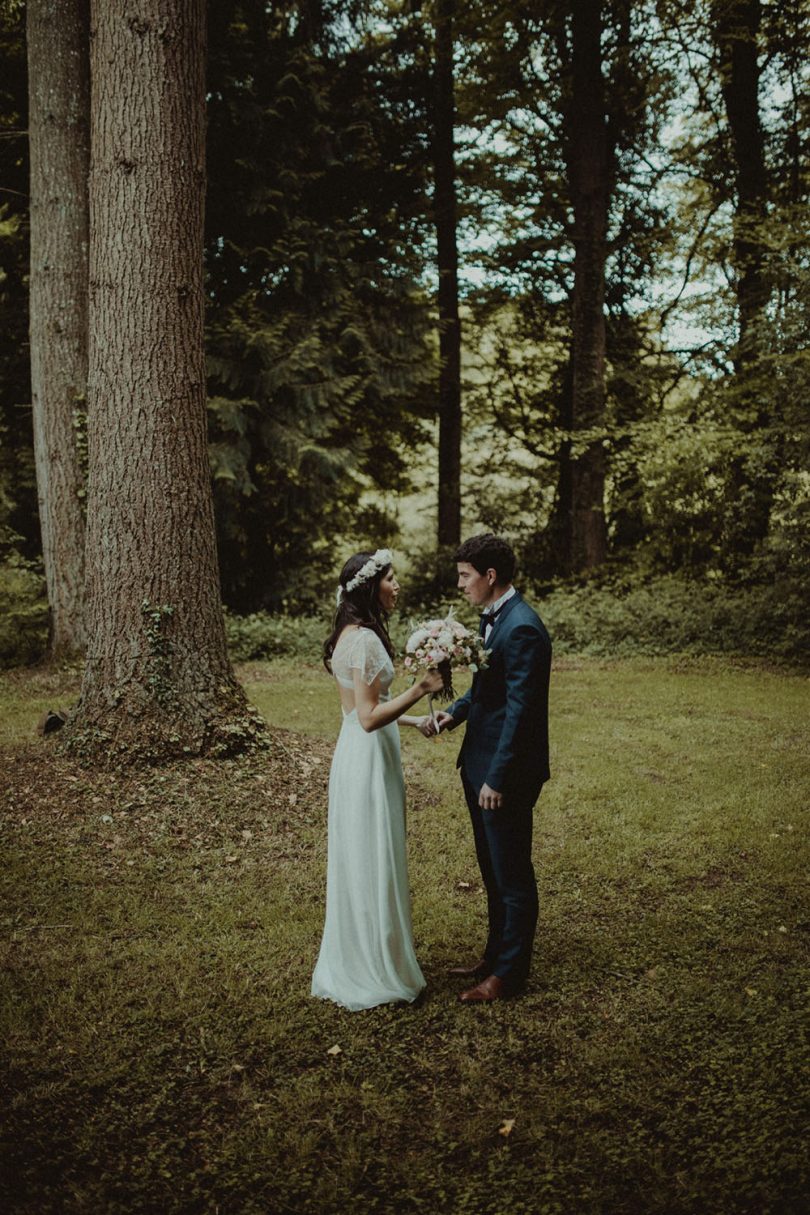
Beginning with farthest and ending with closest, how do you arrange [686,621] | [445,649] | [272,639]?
[272,639] → [686,621] → [445,649]

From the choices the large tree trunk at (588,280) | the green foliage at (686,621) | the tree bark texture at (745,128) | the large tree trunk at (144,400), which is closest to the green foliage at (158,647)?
the large tree trunk at (144,400)

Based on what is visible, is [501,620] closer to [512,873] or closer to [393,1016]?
[512,873]

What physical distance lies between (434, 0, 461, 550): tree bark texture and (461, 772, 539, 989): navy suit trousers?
15534mm

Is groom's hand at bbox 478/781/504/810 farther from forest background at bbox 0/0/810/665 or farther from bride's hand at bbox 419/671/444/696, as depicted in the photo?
forest background at bbox 0/0/810/665

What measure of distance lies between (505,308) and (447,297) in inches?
121

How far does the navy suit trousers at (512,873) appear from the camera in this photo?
4234 millimetres

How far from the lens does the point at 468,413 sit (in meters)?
23.2

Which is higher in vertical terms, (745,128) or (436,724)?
(745,128)

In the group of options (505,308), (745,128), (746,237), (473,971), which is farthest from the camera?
(505,308)

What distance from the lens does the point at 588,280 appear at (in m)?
17.9

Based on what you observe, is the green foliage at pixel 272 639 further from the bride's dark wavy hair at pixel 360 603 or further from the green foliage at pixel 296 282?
A: the bride's dark wavy hair at pixel 360 603

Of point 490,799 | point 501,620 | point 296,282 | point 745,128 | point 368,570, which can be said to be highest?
point 745,128

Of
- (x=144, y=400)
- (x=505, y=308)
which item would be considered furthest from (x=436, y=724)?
(x=505, y=308)

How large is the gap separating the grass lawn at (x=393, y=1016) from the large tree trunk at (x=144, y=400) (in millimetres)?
677
